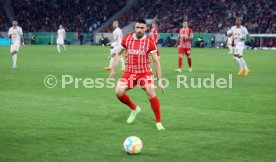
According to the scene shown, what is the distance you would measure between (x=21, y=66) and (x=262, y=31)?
106 feet

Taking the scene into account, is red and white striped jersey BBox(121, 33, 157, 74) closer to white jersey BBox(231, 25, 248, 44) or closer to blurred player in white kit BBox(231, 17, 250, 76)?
blurred player in white kit BBox(231, 17, 250, 76)

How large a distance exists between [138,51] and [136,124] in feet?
5.29

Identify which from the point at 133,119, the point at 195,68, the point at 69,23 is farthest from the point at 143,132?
the point at 69,23

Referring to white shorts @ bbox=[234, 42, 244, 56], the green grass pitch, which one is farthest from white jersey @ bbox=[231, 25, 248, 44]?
the green grass pitch

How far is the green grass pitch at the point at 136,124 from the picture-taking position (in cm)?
906

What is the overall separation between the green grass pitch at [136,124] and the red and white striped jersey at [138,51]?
1.23 m

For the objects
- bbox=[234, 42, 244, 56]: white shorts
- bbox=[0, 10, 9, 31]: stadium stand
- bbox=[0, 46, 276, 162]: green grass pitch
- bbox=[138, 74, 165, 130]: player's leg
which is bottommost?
bbox=[0, 46, 276, 162]: green grass pitch

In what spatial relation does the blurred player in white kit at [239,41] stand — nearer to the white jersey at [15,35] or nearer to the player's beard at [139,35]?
the white jersey at [15,35]

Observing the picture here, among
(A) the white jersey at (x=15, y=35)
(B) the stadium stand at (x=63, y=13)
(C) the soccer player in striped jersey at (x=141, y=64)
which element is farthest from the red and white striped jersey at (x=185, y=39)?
(B) the stadium stand at (x=63, y=13)

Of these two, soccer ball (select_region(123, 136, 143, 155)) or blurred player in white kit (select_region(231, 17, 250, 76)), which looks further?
blurred player in white kit (select_region(231, 17, 250, 76))

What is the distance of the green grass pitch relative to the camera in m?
9.06

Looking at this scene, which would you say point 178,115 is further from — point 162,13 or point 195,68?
point 162,13

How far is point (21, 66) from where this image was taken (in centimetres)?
2930

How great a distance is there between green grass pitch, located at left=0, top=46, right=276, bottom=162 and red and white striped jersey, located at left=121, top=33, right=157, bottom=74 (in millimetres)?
1234
